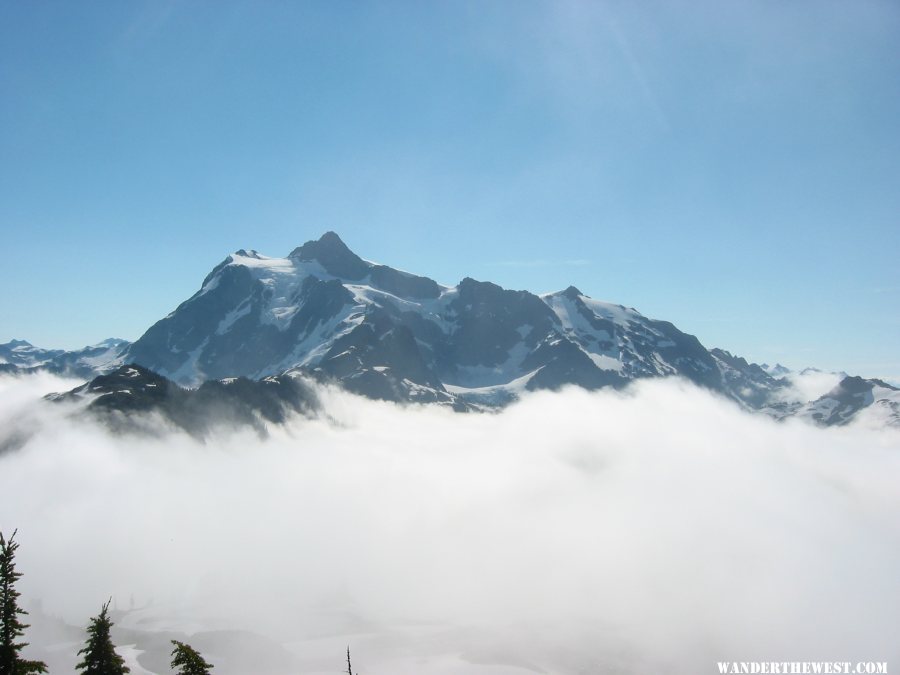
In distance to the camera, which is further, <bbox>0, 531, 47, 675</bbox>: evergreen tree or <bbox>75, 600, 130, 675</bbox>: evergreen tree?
<bbox>75, 600, 130, 675</bbox>: evergreen tree

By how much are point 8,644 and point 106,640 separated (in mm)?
5131

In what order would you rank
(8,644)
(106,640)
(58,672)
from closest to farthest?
(8,644), (106,640), (58,672)

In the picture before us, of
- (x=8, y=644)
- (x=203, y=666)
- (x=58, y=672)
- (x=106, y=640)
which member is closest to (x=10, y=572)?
(x=8, y=644)

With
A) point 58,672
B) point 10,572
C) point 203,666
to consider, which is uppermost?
point 10,572

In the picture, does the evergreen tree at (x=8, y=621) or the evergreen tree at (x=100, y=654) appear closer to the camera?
the evergreen tree at (x=8, y=621)

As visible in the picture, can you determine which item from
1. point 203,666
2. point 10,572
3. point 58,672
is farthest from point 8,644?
point 58,672

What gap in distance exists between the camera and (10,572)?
33.2 m

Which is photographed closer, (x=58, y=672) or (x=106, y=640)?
(x=106, y=640)

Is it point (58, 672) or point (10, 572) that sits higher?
point (10, 572)

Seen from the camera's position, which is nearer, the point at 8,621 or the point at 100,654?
the point at 8,621

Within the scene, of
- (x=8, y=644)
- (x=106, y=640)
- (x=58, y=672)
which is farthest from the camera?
(x=58, y=672)

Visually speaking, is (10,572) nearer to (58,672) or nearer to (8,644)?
(8,644)

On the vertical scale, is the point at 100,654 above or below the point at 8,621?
below

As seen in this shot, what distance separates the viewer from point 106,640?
118ft
